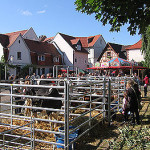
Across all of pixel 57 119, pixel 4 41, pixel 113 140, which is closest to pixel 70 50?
pixel 4 41

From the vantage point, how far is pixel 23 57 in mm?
36531

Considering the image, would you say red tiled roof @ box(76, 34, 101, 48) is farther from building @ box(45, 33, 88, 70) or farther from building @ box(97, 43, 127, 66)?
building @ box(45, 33, 88, 70)

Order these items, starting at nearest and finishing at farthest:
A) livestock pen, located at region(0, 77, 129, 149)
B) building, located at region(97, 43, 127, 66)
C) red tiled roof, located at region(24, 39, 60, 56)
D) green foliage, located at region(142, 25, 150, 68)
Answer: livestock pen, located at region(0, 77, 129, 149) → green foliage, located at region(142, 25, 150, 68) → red tiled roof, located at region(24, 39, 60, 56) → building, located at region(97, 43, 127, 66)

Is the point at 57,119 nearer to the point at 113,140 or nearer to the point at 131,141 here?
the point at 113,140

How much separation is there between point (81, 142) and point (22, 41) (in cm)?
3389

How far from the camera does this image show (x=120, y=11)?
5.43m

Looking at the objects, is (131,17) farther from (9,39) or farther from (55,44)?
(55,44)

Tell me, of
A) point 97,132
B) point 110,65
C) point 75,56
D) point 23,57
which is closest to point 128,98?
point 97,132

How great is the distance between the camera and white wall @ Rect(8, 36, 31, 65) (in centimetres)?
3497

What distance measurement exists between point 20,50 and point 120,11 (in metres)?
32.8

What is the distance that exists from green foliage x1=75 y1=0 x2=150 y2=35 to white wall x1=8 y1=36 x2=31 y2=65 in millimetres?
30822

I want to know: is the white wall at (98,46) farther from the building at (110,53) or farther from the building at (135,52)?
the building at (135,52)

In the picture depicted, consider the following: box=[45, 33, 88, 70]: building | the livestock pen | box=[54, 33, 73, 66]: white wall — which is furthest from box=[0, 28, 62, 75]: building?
the livestock pen

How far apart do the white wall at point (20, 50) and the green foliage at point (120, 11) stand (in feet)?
101
